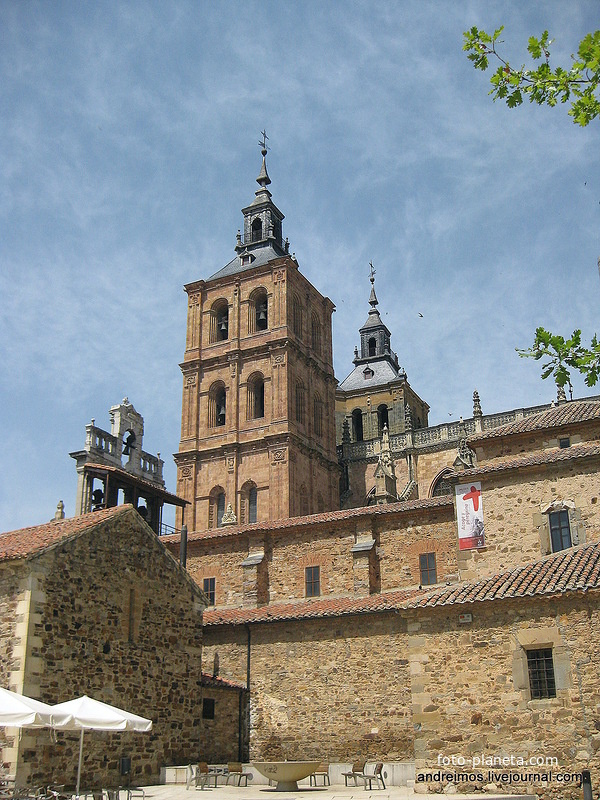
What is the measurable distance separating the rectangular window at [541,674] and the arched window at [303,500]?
32960mm

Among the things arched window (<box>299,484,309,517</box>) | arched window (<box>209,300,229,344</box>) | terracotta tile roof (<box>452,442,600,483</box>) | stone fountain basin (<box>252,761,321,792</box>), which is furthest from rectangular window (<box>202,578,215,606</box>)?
arched window (<box>209,300,229,344</box>)

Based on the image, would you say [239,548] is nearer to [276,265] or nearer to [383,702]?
[383,702]

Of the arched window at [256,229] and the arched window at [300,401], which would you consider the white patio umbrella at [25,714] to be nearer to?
the arched window at [300,401]

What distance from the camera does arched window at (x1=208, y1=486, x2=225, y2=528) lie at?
49406 mm

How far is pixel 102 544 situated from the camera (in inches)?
827

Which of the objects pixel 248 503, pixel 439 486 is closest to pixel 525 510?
pixel 248 503

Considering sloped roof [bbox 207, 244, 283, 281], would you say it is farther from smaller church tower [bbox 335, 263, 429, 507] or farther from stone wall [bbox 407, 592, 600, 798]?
stone wall [bbox 407, 592, 600, 798]

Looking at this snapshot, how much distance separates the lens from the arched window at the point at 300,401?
52250 mm

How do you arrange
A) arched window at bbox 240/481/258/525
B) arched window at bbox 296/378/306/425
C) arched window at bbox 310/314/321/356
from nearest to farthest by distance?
arched window at bbox 240/481/258/525 → arched window at bbox 296/378/306/425 → arched window at bbox 310/314/321/356

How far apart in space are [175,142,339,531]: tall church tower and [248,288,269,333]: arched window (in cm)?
9

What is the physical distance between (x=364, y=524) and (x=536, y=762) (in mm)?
13789

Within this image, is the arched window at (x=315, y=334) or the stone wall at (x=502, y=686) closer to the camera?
the stone wall at (x=502, y=686)

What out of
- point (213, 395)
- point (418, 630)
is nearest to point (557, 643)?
point (418, 630)

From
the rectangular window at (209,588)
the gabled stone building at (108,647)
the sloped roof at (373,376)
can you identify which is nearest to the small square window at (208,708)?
the gabled stone building at (108,647)
